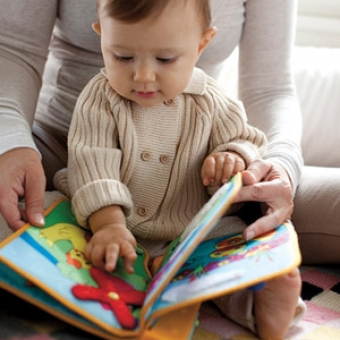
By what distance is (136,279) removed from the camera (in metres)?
0.83

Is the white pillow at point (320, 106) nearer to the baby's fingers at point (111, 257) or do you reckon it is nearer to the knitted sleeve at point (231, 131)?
the knitted sleeve at point (231, 131)

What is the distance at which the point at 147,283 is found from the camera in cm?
84

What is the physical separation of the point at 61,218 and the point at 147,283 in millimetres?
172

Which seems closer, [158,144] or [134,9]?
[134,9]

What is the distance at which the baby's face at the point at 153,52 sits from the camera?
34.6 inches

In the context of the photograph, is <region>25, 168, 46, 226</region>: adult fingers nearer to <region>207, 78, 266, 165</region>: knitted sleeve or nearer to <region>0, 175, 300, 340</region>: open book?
<region>0, 175, 300, 340</region>: open book

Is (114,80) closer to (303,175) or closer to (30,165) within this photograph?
(30,165)

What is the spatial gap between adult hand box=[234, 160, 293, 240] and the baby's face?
6.9 inches

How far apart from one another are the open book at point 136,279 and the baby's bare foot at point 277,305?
0.04 metres

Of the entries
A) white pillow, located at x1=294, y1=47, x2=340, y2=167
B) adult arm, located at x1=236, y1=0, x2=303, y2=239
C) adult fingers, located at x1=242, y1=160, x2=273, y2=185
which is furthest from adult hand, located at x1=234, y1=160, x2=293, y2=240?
white pillow, located at x1=294, y1=47, x2=340, y2=167

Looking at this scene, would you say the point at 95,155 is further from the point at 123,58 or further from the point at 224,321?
the point at 224,321

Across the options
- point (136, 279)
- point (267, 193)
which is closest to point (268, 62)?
point (267, 193)

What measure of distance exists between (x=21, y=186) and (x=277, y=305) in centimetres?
41

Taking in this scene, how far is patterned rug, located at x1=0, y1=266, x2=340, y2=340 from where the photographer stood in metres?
0.76
